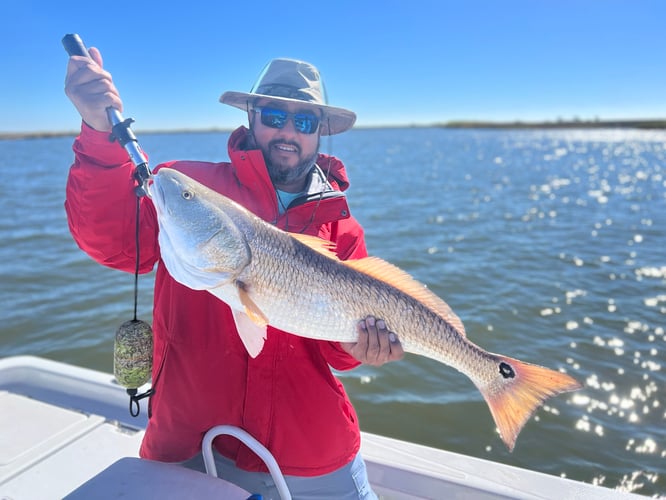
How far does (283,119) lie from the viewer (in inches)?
121

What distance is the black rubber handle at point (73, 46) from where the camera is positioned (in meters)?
2.44

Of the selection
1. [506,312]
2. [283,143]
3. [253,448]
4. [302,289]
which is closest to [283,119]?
[283,143]

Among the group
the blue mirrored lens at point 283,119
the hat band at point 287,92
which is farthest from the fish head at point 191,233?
the hat band at point 287,92

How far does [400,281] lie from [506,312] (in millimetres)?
6783

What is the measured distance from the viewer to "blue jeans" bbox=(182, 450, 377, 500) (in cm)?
275

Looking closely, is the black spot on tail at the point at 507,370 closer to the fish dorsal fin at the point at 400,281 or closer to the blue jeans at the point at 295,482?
the fish dorsal fin at the point at 400,281

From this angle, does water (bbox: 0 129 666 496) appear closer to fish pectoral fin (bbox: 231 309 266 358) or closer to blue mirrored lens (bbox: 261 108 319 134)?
fish pectoral fin (bbox: 231 309 266 358)

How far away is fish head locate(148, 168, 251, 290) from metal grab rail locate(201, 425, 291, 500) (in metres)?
0.84

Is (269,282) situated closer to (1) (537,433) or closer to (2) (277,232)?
(2) (277,232)

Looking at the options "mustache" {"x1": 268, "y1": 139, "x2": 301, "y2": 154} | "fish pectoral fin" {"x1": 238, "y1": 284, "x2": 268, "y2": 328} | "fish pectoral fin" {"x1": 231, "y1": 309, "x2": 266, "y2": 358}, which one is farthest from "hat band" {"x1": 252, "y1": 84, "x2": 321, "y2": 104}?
"fish pectoral fin" {"x1": 231, "y1": 309, "x2": 266, "y2": 358}

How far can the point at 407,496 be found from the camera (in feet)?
11.3

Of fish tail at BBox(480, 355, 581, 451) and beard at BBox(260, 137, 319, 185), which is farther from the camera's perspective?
beard at BBox(260, 137, 319, 185)

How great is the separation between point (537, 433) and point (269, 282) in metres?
4.91

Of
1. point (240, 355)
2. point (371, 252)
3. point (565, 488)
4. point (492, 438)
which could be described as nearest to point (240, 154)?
point (240, 355)
